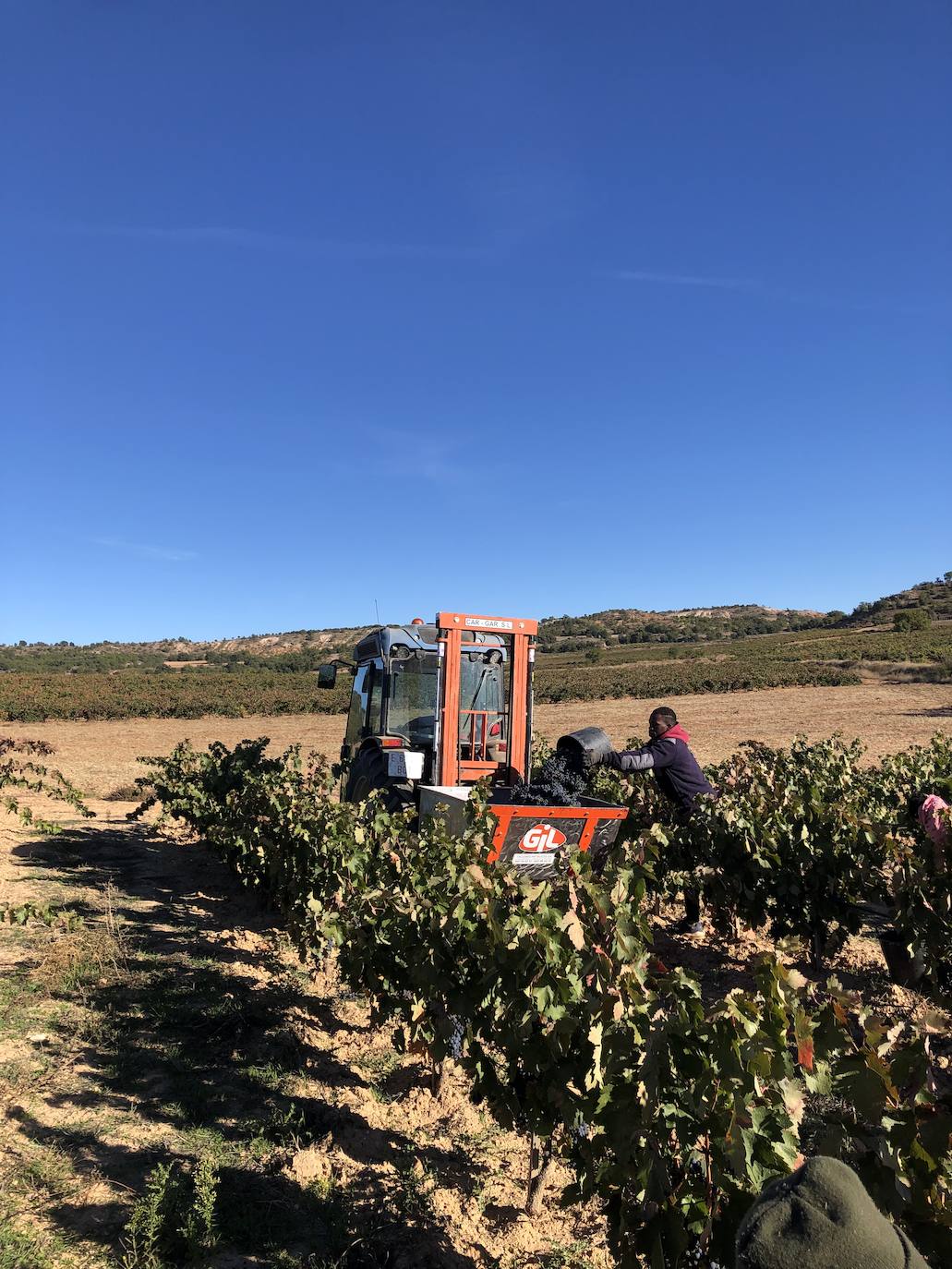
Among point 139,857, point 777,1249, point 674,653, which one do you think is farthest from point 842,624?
point 777,1249

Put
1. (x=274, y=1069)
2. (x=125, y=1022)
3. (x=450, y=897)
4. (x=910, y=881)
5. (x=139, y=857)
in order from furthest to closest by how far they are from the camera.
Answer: (x=139, y=857) → (x=910, y=881) → (x=125, y=1022) → (x=274, y=1069) → (x=450, y=897)

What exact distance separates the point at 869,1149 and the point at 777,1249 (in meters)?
1.39

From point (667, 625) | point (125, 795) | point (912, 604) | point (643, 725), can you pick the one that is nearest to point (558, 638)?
point (667, 625)

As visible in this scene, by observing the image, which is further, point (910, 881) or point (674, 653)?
point (674, 653)

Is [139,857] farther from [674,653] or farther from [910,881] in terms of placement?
[674,653]

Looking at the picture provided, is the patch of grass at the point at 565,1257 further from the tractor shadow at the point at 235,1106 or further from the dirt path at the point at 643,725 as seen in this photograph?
the dirt path at the point at 643,725

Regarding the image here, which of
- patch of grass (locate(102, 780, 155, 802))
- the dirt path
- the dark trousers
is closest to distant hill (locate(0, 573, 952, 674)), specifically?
the dirt path

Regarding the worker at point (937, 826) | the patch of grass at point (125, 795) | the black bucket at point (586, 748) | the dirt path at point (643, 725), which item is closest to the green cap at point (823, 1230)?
the worker at point (937, 826)

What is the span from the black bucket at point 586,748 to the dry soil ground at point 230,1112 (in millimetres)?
1854

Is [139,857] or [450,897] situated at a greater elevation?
[450,897]

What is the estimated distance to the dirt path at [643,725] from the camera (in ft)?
66.7

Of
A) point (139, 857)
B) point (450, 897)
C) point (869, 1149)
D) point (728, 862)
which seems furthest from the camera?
point (139, 857)

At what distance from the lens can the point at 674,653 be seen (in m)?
67.1

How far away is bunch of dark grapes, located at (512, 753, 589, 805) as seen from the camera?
613cm
